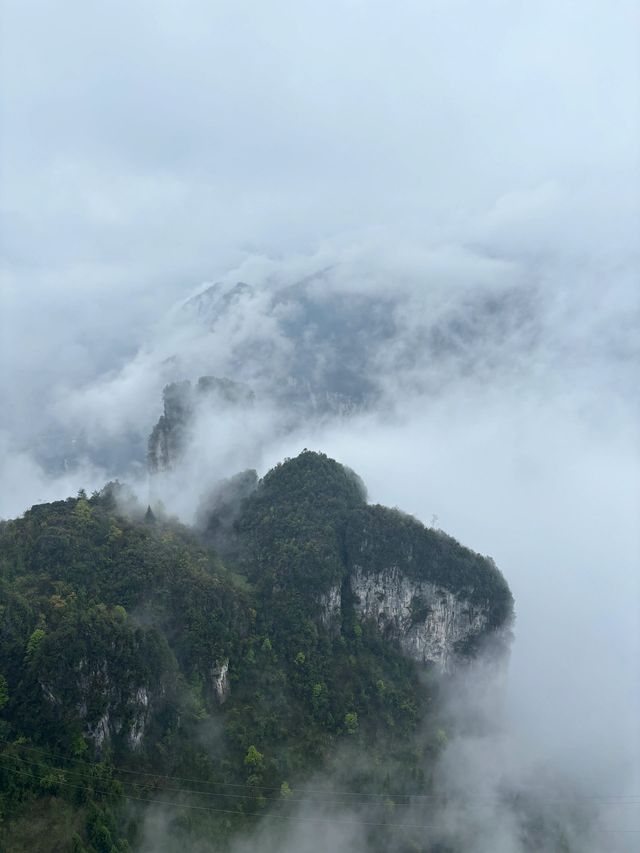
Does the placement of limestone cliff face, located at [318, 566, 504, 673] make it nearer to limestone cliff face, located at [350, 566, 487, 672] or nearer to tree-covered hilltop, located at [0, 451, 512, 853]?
limestone cliff face, located at [350, 566, 487, 672]

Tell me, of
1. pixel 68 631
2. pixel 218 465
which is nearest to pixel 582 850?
pixel 68 631

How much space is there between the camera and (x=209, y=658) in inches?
3004

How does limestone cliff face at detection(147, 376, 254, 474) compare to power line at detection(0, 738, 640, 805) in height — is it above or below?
above

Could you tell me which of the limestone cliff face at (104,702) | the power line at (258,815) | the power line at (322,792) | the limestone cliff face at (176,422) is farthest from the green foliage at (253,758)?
the limestone cliff face at (176,422)

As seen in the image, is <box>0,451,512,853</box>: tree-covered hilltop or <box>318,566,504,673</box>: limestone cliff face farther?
<box>318,566,504,673</box>: limestone cliff face

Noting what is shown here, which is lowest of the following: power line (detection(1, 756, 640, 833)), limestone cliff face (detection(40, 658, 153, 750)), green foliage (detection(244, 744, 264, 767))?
power line (detection(1, 756, 640, 833))

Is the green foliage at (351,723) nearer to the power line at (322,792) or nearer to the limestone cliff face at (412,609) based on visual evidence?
the power line at (322,792)

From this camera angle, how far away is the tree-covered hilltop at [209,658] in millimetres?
62844

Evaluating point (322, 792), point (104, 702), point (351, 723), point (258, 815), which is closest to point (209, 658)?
point (104, 702)

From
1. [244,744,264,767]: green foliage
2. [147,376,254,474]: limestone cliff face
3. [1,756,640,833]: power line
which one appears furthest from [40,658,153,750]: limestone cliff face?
[147,376,254,474]: limestone cliff face

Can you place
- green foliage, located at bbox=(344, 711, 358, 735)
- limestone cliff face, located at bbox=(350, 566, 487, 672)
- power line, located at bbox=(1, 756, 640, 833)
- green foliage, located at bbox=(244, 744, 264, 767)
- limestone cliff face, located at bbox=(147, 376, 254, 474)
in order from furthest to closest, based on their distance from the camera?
limestone cliff face, located at bbox=(147, 376, 254, 474)
limestone cliff face, located at bbox=(350, 566, 487, 672)
green foliage, located at bbox=(344, 711, 358, 735)
green foliage, located at bbox=(244, 744, 264, 767)
power line, located at bbox=(1, 756, 640, 833)

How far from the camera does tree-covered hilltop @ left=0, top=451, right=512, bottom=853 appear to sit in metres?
62.8

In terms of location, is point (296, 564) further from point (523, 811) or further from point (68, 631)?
point (523, 811)

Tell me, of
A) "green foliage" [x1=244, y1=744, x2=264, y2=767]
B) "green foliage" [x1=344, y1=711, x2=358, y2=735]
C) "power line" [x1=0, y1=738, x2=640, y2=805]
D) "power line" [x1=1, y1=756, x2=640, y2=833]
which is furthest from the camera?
"green foliage" [x1=344, y1=711, x2=358, y2=735]
